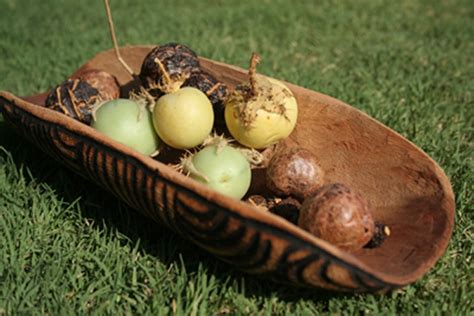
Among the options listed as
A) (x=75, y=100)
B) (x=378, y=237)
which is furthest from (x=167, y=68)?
(x=378, y=237)

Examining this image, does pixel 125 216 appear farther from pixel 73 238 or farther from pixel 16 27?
pixel 16 27

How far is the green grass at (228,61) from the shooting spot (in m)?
2.52

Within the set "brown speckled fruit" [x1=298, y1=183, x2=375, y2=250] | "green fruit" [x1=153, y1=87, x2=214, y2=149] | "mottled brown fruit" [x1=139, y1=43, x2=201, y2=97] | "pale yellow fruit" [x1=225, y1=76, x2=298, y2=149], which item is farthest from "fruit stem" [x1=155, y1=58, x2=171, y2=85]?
"brown speckled fruit" [x1=298, y1=183, x2=375, y2=250]

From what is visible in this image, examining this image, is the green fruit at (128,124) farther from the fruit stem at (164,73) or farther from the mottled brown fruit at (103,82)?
the mottled brown fruit at (103,82)

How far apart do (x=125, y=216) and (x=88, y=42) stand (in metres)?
3.88

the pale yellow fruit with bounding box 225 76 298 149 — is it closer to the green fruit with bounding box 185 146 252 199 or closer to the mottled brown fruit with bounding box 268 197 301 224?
the green fruit with bounding box 185 146 252 199

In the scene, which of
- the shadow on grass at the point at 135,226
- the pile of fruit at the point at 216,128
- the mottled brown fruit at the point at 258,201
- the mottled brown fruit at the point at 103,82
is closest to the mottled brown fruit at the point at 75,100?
the pile of fruit at the point at 216,128

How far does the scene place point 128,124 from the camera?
9.55 feet

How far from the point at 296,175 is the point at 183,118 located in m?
0.66

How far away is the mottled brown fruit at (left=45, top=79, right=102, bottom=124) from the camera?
3.25 m

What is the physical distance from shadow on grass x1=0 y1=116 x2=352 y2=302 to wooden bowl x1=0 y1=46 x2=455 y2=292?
0.82 feet

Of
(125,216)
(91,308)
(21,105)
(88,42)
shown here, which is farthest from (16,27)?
(91,308)

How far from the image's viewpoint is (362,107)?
14.9 ft

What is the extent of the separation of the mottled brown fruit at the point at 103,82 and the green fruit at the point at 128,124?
1.87 feet
